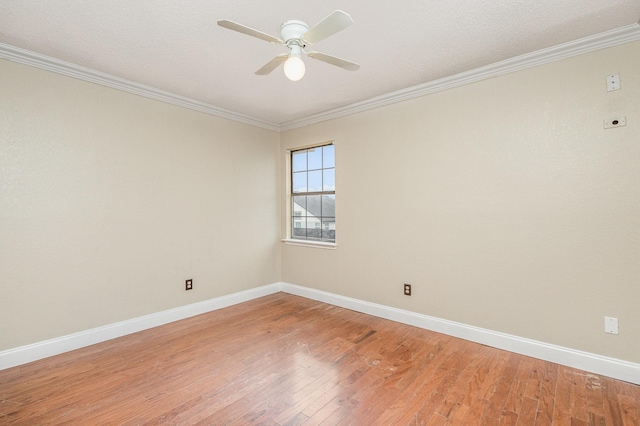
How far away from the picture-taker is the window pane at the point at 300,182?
443 centimetres

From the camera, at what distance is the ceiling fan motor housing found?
1829 millimetres

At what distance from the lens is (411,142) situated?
3.19 m

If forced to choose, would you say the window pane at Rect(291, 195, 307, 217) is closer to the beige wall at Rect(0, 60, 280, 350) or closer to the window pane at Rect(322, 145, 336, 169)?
the window pane at Rect(322, 145, 336, 169)

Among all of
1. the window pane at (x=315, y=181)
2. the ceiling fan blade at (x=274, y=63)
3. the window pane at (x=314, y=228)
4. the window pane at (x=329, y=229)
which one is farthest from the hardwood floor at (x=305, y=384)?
the ceiling fan blade at (x=274, y=63)

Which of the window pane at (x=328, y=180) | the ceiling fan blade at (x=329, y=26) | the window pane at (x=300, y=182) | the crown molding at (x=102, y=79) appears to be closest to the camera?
the ceiling fan blade at (x=329, y=26)

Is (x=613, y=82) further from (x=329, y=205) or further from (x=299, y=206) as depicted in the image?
(x=299, y=206)

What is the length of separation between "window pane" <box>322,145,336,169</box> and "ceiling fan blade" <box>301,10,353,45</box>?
91.3 inches

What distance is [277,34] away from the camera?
6.99 ft

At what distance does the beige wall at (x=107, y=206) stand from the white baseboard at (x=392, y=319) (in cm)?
8

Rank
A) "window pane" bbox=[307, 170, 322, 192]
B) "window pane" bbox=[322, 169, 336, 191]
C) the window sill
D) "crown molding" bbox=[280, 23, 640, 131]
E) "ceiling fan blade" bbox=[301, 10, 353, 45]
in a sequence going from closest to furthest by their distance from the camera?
"ceiling fan blade" bbox=[301, 10, 353, 45] < "crown molding" bbox=[280, 23, 640, 131] < the window sill < "window pane" bbox=[322, 169, 336, 191] < "window pane" bbox=[307, 170, 322, 192]

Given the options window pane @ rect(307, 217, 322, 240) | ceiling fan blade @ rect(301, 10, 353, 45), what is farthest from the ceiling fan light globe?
window pane @ rect(307, 217, 322, 240)

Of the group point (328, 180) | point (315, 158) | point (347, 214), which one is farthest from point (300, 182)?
point (347, 214)

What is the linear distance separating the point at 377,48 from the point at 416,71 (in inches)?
23.6

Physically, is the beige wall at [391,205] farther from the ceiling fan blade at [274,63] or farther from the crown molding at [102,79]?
the ceiling fan blade at [274,63]
